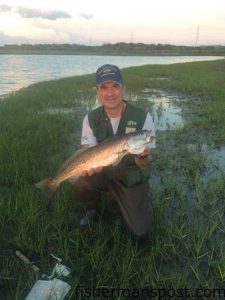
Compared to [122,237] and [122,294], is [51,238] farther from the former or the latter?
[122,294]

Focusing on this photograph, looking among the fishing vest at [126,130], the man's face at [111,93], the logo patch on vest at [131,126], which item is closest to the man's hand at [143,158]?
the fishing vest at [126,130]

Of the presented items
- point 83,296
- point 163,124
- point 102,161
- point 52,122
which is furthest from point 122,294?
point 163,124

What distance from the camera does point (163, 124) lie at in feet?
34.8

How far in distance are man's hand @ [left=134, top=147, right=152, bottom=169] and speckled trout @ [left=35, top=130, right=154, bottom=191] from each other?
0.23 m

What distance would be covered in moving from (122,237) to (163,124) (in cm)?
668

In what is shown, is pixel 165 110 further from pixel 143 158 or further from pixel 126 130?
pixel 143 158

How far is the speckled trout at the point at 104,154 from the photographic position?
3750mm

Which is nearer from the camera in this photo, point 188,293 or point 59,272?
point 188,293

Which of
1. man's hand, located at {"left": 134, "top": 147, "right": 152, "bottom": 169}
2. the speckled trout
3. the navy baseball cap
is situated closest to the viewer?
the speckled trout

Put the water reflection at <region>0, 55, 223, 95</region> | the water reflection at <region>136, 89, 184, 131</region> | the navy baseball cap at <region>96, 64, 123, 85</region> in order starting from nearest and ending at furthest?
the navy baseball cap at <region>96, 64, 123, 85</region> < the water reflection at <region>136, 89, 184, 131</region> < the water reflection at <region>0, 55, 223, 95</region>

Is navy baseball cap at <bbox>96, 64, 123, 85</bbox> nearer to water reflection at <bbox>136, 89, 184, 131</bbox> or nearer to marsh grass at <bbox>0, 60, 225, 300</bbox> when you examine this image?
marsh grass at <bbox>0, 60, 225, 300</bbox>

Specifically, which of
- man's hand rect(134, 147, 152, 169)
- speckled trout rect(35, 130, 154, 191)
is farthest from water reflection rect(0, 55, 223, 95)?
man's hand rect(134, 147, 152, 169)

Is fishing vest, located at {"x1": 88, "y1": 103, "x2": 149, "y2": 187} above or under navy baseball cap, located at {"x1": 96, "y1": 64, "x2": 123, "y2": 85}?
under

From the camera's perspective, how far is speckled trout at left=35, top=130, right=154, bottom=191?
3.75 metres
